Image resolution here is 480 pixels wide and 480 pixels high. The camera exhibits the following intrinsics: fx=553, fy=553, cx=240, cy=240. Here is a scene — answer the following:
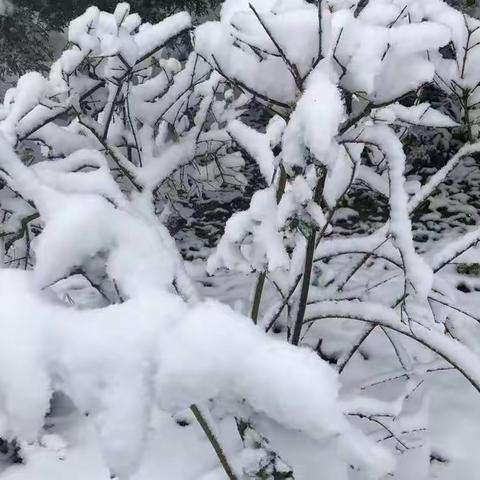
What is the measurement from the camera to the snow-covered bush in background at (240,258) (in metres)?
0.72

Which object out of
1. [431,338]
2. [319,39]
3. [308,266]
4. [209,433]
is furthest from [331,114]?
[431,338]

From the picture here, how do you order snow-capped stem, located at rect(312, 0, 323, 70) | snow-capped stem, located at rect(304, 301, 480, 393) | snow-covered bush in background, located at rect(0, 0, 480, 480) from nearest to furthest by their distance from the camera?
snow-covered bush in background, located at rect(0, 0, 480, 480), snow-capped stem, located at rect(312, 0, 323, 70), snow-capped stem, located at rect(304, 301, 480, 393)

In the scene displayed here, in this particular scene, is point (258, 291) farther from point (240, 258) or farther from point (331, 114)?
point (331, 114)

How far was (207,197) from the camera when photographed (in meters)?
5.14

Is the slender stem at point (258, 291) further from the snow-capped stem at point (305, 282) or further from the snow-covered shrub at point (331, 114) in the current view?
the snow-capped stem at point (305, 282)

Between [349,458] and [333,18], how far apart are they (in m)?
0.88

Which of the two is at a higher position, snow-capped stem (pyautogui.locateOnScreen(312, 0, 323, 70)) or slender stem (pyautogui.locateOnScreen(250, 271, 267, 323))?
snow-capped stem (pyautogui.locateOnScreen(312, 0, 323, 70))

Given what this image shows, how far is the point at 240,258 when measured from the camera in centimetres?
129

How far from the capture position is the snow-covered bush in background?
2.38 ft

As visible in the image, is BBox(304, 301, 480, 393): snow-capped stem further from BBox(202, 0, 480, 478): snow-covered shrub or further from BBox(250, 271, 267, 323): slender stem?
BBox(250, 271, 267, 323): slender stem

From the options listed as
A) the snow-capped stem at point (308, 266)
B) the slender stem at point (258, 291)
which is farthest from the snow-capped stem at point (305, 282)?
the slender stem at point (258, 291)

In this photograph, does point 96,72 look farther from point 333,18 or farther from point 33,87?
point 333,18

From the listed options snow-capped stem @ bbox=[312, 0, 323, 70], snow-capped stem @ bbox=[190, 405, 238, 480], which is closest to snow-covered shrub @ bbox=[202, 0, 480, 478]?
snow-capped stem @ bbox=[312, 0, 323, 70]

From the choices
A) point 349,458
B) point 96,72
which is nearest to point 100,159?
point 96,72
